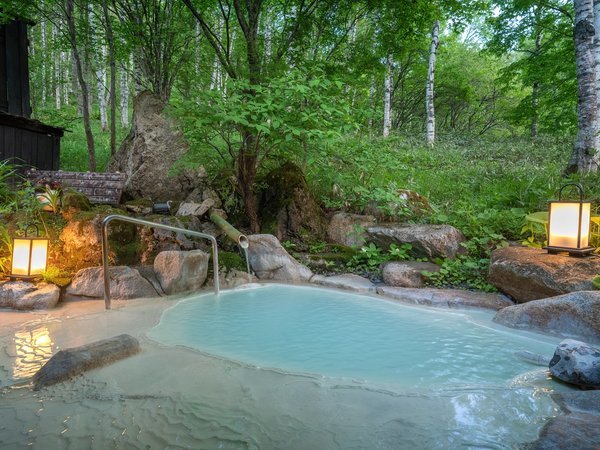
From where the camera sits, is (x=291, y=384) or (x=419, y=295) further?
(x=419, y=295)

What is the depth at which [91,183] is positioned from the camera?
20.9 ft

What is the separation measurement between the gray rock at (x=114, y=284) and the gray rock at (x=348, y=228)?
3.06m

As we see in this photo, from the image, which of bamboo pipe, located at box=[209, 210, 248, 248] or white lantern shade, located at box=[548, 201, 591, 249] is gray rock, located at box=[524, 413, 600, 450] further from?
bamboo pipe, located at box=[209, 210, 248, 248]

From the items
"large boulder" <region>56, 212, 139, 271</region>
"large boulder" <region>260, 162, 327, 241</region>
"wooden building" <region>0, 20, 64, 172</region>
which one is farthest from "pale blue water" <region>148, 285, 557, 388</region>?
"wooden building" <region>0, 20, 64, 172</region>

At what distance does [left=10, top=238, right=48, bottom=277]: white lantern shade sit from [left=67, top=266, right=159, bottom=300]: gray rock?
1.40 ft

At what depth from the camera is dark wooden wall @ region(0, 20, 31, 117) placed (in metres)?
8.05

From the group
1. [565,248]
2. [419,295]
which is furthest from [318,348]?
[565,248]

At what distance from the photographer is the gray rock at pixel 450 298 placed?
3.82 metres

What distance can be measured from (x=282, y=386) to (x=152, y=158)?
6.46m

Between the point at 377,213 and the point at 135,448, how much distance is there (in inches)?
200

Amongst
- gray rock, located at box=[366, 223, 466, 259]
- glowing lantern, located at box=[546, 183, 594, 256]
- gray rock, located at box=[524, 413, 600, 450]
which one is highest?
glowing lantern, located at box=[546, 183, 594, 256]

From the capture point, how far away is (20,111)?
27.2 ft

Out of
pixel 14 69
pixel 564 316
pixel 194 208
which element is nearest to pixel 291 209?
pixel 194 208

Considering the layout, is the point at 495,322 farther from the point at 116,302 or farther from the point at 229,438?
the point at 116,302
